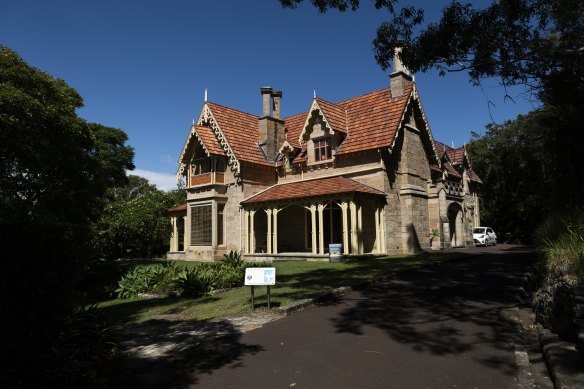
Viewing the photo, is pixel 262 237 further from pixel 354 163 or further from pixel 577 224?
pixel 577 224

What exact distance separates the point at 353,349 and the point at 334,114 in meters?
19.7

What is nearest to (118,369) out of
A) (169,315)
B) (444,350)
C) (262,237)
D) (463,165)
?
(169,315)

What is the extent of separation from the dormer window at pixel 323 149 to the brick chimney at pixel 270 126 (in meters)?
3.77

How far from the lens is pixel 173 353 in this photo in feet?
22.6

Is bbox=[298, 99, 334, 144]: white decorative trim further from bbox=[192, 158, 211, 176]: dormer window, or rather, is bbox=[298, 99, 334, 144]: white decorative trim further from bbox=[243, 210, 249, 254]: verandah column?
bbox=[192, 158, 211, 176]: dormer window

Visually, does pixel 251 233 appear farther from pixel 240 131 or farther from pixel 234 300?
pixel 234 300

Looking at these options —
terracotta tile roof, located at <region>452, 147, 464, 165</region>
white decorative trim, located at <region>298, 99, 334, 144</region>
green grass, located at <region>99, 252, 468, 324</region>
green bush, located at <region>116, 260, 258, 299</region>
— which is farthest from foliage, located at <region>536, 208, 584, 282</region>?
terracotta tile roof, located at <region>452, 147, 464, 165</region>

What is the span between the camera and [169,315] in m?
10.3

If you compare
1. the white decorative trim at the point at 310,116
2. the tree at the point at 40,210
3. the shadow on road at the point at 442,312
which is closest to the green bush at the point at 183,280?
the tree at the point at 40,210

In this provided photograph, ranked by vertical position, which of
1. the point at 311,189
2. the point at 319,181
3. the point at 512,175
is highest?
the point at 512,175

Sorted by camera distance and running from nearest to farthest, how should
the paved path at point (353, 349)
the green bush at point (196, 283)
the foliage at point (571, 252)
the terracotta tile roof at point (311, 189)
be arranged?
1. the paved path at point (353, 349)
2. the foliage at point (571, 252)
3. the green bush at point (196, 283)
4. the terracotta tile roof at point (311, 189)

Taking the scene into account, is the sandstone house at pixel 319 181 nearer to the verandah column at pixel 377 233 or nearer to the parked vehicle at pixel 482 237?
the verandah column at pixel 377 233

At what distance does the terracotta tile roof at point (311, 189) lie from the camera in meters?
20.8

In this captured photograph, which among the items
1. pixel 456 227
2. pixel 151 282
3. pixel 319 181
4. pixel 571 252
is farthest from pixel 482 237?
pixel 151 282
